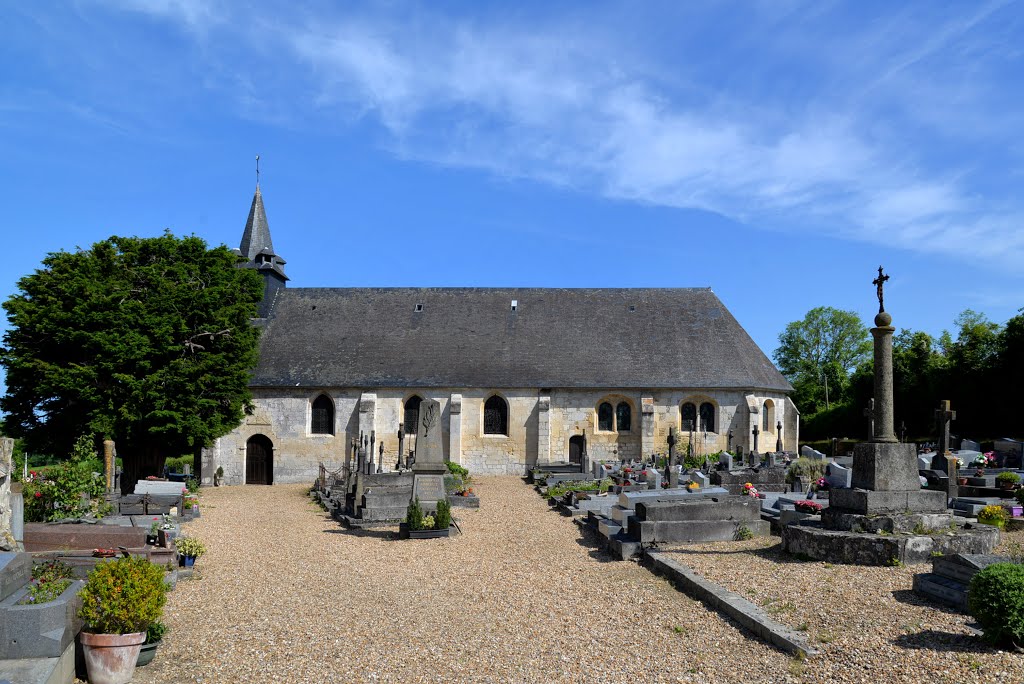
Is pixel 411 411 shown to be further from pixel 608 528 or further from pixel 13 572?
Answer: pixel 13 572

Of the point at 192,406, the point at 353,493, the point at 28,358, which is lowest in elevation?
the point at 353,493

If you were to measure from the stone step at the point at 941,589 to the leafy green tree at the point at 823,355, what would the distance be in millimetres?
43598

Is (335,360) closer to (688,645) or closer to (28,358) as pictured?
(28,358)

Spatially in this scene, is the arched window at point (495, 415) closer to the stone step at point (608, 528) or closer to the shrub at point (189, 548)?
the stone step at point (608, 528)

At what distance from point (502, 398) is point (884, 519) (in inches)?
813

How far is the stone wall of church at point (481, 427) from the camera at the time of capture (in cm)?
2906

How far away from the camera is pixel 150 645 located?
6574 millimetres

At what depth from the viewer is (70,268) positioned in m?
21.8

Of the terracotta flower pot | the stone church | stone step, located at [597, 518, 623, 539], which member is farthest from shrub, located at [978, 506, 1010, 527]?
the stone church

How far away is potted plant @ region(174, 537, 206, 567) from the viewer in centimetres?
1097

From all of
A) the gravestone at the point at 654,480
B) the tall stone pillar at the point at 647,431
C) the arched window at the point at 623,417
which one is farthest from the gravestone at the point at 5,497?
the arched window at the point at 623,417

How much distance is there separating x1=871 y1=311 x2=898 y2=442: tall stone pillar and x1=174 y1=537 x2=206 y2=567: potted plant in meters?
10.4

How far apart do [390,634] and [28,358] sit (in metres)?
18.4

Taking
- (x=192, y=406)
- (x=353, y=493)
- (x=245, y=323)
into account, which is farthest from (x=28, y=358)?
(x=353, y=493)
